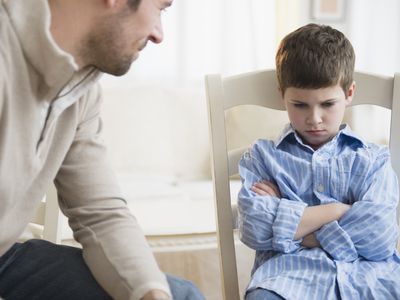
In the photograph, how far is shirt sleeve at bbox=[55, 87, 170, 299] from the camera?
107 cm

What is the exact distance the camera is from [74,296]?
3.49 feet

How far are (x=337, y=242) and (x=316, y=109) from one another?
28 centimetres

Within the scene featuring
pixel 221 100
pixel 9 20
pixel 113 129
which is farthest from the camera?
pixel 113 129

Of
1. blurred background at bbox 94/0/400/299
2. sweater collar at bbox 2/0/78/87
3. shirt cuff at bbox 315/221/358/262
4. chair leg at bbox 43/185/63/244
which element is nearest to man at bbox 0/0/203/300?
sweater collar at bbox 2/0/78/87

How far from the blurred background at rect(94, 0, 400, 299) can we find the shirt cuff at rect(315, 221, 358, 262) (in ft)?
3.26

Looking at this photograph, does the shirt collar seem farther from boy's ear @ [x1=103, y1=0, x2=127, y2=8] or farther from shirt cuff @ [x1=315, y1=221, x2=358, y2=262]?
boy's ear @ [x1=103, y1=0, x2=127, y2=8]

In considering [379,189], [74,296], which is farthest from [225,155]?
[74,296]

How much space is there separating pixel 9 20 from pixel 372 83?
818 millimetres

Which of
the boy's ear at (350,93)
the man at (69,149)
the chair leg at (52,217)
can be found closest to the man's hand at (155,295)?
the man at (69,149)

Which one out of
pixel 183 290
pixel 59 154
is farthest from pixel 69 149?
pixel 183 290

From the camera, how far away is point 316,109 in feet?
4.01

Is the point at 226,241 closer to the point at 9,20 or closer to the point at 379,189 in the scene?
the point at 379,189

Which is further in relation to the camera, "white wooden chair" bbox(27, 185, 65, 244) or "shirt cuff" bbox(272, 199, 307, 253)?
"white wooden chair" bbox(27, 185, 65, 244)

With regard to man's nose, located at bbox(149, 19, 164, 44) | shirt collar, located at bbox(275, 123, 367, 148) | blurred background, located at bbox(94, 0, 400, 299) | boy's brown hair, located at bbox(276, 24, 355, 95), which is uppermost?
man's nose, located at bbox(149, 19, 164, 44)
